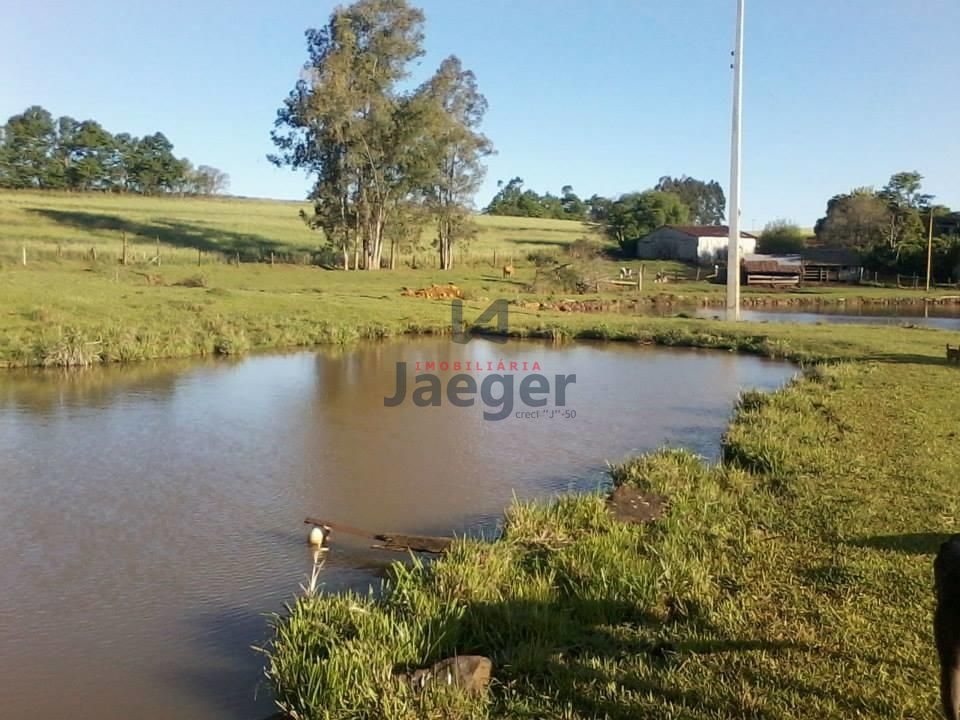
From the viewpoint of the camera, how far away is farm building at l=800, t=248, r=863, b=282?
56.8m

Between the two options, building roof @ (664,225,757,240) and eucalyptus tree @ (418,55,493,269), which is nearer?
eucalyptus tree @ (418,55,493,269)

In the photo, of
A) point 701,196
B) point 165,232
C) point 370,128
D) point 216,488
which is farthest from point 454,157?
point 701,196

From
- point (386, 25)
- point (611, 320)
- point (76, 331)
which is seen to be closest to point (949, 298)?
point (611, 320)

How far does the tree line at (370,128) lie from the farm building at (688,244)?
71.6 feet

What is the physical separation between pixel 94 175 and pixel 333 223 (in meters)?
44.8

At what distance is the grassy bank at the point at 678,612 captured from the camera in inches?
167

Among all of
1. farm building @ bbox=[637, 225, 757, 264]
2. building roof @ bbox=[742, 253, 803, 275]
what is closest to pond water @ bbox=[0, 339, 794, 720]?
building roof @ bbox=[742, 253, 803, 275]

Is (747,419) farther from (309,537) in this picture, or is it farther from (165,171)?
(165,171)

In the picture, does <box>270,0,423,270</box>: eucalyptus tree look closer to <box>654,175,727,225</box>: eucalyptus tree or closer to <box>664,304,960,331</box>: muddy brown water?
<box>664,304,960,331</box>: muddy brown water

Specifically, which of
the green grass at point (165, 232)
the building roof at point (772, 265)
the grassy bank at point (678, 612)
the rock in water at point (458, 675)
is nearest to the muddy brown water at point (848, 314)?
the building roof at point (772, 265)

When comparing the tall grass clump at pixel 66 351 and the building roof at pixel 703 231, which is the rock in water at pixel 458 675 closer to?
the tall grass clump at pixel 66 351

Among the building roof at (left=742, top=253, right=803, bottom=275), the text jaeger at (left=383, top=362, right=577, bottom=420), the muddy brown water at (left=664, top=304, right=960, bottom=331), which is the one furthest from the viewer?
the building roof at (left=742, top=253, right=803, bottom=275)

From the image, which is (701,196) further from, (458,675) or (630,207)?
(458,675)

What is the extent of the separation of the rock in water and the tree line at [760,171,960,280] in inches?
2055
